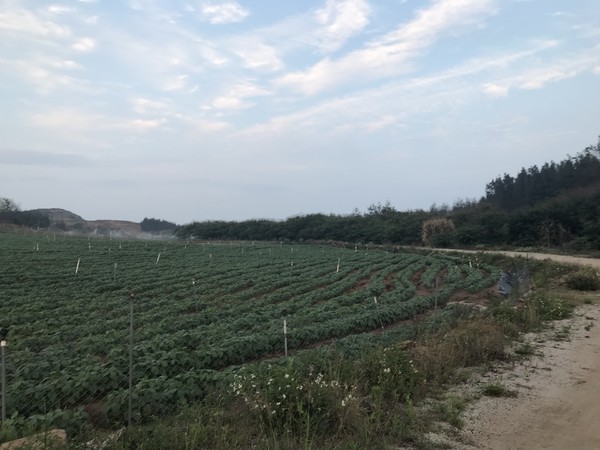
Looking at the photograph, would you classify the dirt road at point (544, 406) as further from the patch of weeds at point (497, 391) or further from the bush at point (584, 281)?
the bush at point (584, 281)

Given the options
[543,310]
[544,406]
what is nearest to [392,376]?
[544,406]

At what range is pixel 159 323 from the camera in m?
11.6

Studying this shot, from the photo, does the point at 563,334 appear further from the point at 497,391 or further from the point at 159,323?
the point at 159,323

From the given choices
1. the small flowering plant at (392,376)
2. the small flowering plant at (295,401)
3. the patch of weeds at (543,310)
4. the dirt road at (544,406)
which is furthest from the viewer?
the patch of weeds at (543,310)

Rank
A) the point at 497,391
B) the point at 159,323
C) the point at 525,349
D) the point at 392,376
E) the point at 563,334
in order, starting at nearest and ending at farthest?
1. the point at 392,376
2. the point at 497,391
3. the point at 525,349
4. the point at 563,334
5. the point at 159,323

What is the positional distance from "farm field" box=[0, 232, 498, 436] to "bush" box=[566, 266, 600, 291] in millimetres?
3728

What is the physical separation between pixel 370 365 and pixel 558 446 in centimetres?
236

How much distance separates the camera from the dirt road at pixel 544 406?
5078 mm

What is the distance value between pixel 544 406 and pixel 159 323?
883 centimetres

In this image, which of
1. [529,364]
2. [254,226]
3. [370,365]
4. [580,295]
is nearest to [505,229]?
[580,295]

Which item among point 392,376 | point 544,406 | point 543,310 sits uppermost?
point 392,376

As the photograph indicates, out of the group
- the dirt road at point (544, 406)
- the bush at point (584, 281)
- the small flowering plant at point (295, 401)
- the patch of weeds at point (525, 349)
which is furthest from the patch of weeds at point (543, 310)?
the small flowering plant at point (295, 401)

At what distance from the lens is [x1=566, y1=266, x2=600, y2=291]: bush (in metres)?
18.4

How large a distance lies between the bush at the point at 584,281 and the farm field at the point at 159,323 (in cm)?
373
